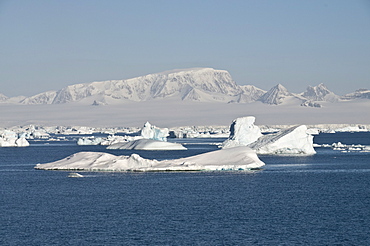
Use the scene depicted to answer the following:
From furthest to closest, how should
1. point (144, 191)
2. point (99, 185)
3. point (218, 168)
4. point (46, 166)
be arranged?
point (46, 166)
point (218, 168)
point (99, 185)
point (144, 191)

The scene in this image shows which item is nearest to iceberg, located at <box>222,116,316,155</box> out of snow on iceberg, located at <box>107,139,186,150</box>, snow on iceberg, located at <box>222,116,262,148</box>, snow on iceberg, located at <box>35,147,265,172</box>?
snow on iceberg, located at <box>222,116,262,148</box>

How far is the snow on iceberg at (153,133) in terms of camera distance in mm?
158375

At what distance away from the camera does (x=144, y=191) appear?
191 ft

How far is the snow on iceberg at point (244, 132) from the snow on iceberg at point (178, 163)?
40200 mm

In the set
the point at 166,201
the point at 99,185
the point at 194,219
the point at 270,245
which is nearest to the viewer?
the point at 270,245

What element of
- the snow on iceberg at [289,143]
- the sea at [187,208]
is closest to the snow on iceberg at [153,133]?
the snow on iceberg at [289,143]

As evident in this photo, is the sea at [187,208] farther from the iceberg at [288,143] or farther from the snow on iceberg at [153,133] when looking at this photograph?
the snow on iceberg at [153,133]

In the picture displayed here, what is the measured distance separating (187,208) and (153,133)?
11344cm

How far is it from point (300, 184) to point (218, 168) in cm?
1515

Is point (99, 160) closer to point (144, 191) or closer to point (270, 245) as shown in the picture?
point (144, 191)

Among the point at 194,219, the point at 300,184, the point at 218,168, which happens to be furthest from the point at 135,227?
the point at 218,168

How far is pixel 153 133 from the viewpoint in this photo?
161 m

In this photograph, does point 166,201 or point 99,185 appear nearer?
point 166,201

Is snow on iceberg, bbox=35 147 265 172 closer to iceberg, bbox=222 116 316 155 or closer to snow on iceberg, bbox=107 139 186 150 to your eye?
iceberg, bbox=222 116 316 155
